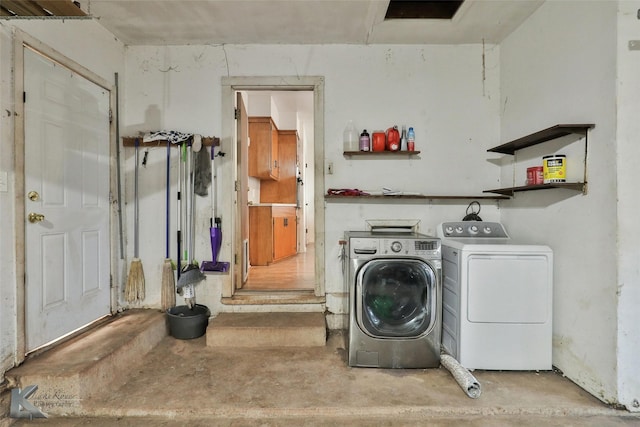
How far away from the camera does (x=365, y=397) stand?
68.2 inches

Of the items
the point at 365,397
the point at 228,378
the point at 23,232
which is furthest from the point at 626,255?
the point at 23,232

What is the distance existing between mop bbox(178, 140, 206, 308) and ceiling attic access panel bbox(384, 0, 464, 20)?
2.08 metres

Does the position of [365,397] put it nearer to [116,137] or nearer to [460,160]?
[460,160]

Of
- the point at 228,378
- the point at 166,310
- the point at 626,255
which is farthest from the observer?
the point at 166,310

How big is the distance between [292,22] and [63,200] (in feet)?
7.09

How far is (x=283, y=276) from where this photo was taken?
3.56m

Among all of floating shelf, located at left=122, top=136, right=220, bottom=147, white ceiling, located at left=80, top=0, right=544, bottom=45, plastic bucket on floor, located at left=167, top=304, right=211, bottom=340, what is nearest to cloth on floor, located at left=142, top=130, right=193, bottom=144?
floating shelf, located at left=122, top=136, right=220, bottom=147

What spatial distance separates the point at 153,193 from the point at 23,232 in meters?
1.03

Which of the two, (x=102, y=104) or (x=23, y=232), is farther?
(x=102, y=104)

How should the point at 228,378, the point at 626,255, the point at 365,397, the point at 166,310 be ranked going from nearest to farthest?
the point at 626,255
the point at 365,397
the point at 228,378
the point at 166,310

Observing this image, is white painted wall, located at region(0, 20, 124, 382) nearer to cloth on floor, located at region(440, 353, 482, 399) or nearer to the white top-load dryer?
cloth on floor, located at region(440, 353, 482, 399)

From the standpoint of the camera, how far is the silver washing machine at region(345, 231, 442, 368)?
204cm

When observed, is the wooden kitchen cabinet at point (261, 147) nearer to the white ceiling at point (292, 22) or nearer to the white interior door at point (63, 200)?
the white ceiling at point (292, 22)

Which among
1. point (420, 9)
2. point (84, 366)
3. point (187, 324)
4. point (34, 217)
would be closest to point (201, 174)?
point (34, 217)
